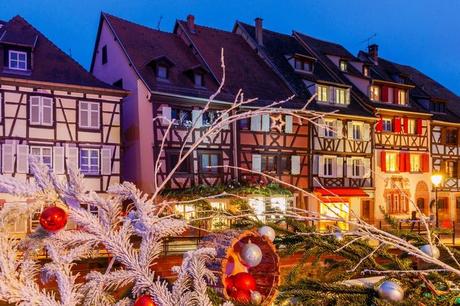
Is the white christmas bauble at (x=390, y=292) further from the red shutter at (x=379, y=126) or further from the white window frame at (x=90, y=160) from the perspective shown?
the red shutter at (x=379, y=126)

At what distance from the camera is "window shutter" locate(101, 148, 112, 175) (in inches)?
874

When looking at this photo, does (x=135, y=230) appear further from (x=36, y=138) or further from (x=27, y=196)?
(x=36, y=138)

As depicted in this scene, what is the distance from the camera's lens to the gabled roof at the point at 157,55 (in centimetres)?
2350

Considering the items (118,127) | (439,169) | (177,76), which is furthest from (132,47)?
(439,169)

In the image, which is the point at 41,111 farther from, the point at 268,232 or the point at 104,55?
the point at 268,232

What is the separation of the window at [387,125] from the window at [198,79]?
39.8ft

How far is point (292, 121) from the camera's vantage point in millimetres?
27344

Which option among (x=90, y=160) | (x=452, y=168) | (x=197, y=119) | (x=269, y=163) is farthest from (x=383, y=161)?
(x=197, y=119)

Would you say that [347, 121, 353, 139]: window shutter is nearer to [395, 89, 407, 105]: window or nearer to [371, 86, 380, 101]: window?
[371, 86, 380, 101]: window

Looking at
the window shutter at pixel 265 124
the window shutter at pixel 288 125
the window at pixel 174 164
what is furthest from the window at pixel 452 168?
the window at pixel 174 164

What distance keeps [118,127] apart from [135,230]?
20.9m

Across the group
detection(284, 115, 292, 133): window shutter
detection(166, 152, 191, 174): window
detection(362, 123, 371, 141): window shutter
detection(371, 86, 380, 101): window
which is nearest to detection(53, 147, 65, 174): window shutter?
detection(166, 152, 191, 174): window

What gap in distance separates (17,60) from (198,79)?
7.77 metres

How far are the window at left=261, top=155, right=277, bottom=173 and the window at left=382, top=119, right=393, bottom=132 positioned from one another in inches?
336
